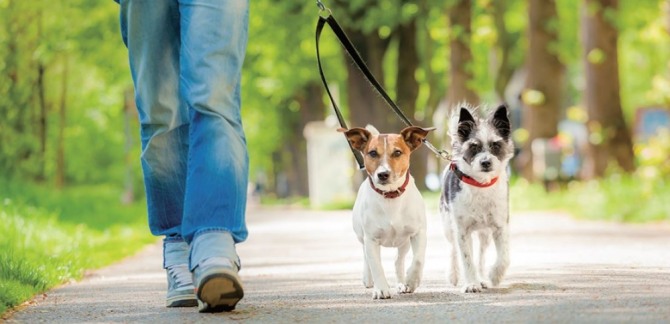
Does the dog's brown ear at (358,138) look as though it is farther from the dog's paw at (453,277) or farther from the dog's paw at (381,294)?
the dog's paw at (453,277)

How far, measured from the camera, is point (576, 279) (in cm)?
739

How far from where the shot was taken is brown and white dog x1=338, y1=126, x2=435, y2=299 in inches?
277

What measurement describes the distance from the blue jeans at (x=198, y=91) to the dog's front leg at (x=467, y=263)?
62.0 inches

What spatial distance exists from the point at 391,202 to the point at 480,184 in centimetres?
65

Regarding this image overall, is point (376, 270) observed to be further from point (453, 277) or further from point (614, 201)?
point (614, 201)

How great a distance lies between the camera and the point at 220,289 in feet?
18.6

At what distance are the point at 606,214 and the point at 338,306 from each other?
11949mm

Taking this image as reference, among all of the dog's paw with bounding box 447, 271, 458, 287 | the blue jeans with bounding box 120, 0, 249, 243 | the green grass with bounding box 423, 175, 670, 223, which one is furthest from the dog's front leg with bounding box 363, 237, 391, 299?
the green grass with bounding box 423, 175, 670, 223

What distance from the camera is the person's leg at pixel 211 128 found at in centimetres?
596

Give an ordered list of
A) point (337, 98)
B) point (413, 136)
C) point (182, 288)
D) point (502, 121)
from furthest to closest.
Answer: point (337, 98), point (502, 121), point (413, 136), point (182, 288)

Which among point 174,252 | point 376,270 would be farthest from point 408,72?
point 174,252

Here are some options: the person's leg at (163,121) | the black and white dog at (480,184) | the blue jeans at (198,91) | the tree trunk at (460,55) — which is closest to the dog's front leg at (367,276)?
the black and white dog at (480,184)

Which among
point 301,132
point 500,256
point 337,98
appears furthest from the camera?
point 301,132

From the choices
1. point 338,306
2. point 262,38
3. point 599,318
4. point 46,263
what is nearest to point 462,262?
point 338,306
